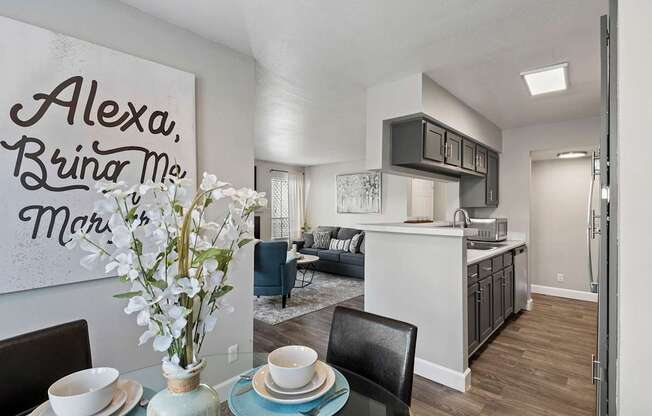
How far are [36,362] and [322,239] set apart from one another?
588cm

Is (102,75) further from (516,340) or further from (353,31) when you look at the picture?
(516,340)

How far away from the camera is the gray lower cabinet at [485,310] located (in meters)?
2.87

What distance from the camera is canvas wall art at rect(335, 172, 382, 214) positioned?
6.93 metres

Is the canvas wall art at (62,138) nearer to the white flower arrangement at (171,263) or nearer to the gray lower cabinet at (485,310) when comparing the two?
the white flower arrangement at (171,263)

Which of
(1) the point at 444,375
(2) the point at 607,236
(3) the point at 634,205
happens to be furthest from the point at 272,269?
(3) the point at 634,205

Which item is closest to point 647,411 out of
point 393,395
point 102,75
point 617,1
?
point 393,395

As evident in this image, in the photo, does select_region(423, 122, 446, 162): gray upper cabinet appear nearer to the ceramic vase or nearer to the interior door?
the interior door

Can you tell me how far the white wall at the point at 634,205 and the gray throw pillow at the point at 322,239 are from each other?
6.03 meters

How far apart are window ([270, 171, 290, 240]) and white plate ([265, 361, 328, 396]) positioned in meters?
6.54

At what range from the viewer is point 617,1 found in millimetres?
1005

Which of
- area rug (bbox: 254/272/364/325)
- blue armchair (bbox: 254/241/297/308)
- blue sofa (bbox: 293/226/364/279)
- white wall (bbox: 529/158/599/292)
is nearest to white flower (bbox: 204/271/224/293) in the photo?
area rug (bbox: 254/272/364/325)

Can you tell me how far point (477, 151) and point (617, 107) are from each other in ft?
10.4

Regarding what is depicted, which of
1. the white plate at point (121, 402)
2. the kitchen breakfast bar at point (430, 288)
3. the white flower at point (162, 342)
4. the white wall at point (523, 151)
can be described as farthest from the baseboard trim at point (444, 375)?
the white wall at point (523, 151)

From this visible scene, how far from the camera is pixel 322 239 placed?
22.9 ft
